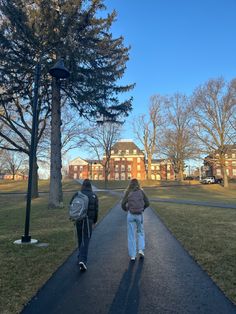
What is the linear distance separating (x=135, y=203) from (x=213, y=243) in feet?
8.45

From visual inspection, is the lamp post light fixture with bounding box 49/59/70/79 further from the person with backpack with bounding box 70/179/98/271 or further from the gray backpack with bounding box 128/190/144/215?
the gray backpack with bounding box 128/190/144/215

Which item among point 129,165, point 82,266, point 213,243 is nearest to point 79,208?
point 82,266

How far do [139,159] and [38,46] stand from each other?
295 ft

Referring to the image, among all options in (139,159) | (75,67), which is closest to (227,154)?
(75,67)

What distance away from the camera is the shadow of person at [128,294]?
3835 millimetres

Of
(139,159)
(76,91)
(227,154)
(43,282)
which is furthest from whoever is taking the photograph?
(139,159)

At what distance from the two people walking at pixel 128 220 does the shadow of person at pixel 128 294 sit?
89cm

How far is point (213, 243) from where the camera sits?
25.4 ft

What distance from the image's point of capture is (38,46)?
1504 cm

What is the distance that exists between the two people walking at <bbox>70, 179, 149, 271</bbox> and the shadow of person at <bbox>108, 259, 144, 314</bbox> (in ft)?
2.92

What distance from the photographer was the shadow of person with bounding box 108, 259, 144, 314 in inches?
151

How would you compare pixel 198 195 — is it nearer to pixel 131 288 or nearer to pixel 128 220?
pixel 128 220

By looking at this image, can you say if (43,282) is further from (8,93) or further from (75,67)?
(8,93)

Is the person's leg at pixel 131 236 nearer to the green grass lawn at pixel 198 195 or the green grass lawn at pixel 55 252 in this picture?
the green grass lawn at pixel 55 252
